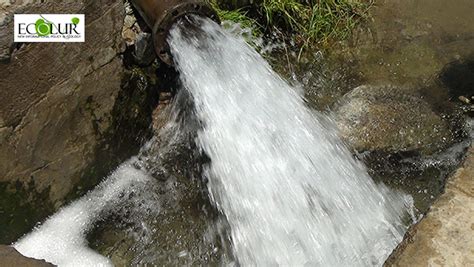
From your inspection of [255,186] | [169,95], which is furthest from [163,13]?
[255,186]

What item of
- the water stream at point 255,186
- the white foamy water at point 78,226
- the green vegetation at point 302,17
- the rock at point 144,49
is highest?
the green vegetation at point 302,17

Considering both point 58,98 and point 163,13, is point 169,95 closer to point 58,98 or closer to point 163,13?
point 163,13

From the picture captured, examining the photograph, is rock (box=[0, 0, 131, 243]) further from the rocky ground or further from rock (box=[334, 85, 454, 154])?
rock (box=[334, 85, 454, 154])

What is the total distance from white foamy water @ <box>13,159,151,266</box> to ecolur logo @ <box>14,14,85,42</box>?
112 cm

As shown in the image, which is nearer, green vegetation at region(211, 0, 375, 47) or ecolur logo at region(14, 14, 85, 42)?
ecolur logo at region(14, 14, 85, 42)

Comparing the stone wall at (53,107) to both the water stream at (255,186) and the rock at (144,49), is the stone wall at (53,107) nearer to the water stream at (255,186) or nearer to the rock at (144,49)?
the rock at (144,49)

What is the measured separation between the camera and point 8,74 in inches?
126

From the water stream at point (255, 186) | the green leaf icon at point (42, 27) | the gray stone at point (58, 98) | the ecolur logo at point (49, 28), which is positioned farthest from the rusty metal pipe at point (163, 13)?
the green leaf icon at point (42, 27)

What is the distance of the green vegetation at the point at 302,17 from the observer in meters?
4.81

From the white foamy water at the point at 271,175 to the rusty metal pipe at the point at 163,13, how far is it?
0.21ft

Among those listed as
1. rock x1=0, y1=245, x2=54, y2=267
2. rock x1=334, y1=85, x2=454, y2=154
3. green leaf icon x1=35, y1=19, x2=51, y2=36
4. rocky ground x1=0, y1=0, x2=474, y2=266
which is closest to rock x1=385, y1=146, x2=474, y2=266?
rocky ground x1=0, y1=0, x2=474, y2=266

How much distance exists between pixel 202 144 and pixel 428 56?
6.76 feet

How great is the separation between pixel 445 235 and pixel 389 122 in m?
1.61

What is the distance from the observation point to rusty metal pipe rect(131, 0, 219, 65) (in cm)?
370
